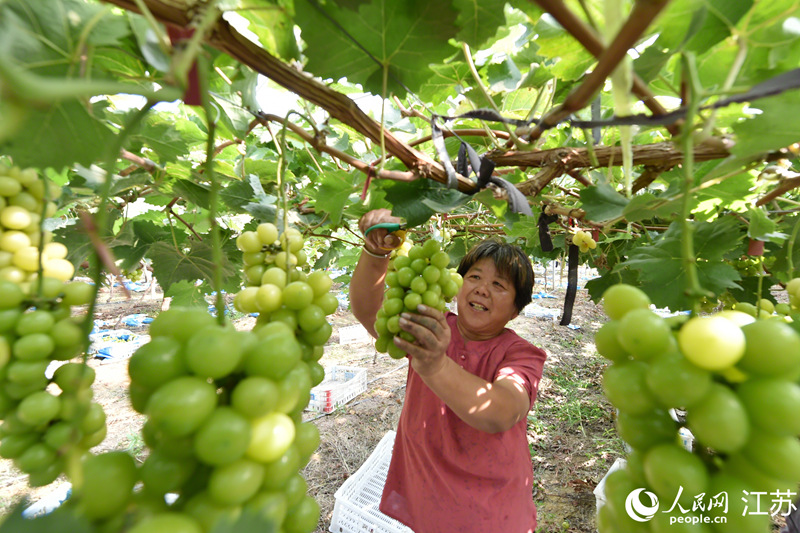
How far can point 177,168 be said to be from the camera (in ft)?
5.08

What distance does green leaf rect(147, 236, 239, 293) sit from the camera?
65.3 inches

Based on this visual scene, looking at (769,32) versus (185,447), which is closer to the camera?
(185,447)

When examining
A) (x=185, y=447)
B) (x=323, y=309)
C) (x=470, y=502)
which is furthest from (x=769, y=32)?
(x=470, y=502)

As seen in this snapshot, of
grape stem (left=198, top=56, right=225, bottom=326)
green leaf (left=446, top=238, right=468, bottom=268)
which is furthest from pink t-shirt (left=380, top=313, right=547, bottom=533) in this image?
green leaf (left=446, top=238, right=468, bottom=268)

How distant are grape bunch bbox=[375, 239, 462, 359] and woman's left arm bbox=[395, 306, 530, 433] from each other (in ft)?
0.14

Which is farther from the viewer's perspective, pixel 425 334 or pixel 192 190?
pixel 192 190

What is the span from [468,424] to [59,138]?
1588mm

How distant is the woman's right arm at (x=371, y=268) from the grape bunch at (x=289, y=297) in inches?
20.7

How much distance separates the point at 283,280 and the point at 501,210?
63 cm

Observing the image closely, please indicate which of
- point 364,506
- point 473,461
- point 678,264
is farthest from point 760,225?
point 364,506

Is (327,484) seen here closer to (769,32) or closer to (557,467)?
(557,467)

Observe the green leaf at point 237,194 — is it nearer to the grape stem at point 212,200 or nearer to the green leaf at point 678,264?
the grape stem at point 212,200

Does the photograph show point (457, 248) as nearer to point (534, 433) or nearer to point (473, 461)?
point (473, 461)

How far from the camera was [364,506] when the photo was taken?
2973 millimetres
